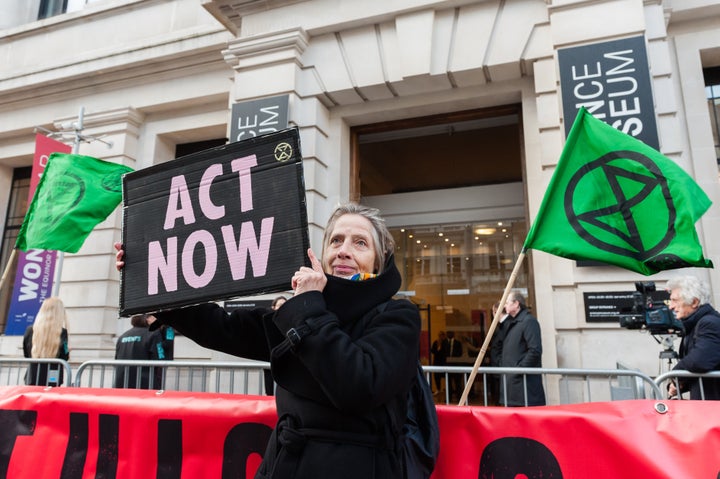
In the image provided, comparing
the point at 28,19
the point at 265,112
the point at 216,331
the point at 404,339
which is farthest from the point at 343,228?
the point at 28,19

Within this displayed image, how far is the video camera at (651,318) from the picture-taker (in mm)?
4598

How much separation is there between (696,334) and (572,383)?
207cm

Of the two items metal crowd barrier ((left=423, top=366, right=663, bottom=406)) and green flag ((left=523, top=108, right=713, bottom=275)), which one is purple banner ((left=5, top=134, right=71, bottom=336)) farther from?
green flag ((left=523, top=108, right=713, bottom=275))

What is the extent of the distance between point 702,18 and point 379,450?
8665 mm

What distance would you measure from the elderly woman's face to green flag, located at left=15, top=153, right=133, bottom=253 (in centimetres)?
549

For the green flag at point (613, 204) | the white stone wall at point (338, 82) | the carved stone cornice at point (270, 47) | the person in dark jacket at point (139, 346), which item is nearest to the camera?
the green flag at point (613, 204)

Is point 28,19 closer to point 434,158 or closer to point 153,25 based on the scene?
point 153,25

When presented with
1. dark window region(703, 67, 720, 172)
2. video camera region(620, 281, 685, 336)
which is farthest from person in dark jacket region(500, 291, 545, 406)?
dark window region(703, 67, 720, 172)

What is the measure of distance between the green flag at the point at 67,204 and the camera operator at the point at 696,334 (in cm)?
676

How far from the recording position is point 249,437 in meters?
2.84

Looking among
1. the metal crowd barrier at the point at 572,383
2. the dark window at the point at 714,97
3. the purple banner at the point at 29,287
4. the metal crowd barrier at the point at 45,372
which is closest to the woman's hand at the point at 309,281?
the metal crowd barrier at the point at 572,383

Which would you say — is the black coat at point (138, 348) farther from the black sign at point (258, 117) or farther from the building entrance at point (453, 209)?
the building entrance at point (453, 209)

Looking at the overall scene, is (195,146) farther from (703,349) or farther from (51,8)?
Answer: (703,349)

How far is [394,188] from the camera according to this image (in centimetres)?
1327
